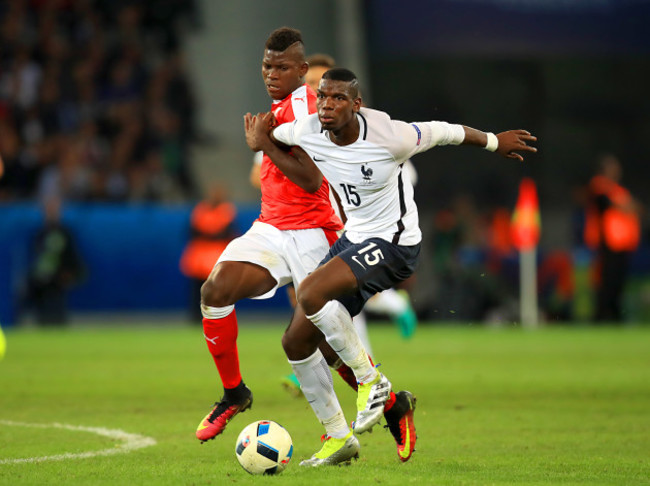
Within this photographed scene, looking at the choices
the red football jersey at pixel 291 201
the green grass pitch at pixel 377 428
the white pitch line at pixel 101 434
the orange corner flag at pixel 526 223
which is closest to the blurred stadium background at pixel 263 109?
the orange corner flag at pixel 526 223

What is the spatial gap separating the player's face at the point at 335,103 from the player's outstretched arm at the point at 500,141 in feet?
2.29

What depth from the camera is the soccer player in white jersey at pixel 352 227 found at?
5.62 metres

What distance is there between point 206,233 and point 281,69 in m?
10.5

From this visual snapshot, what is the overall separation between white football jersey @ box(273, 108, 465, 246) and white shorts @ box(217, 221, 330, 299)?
0.56 metres

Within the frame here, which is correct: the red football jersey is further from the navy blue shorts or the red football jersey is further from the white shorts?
the navy blue shorts

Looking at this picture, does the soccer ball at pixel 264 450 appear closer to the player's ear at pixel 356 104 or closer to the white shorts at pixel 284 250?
the white shorts at pixel 284 250

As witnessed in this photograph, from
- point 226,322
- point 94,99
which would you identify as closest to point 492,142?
point 226,322

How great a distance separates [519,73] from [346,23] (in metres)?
3.33

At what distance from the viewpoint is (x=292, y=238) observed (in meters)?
6.46

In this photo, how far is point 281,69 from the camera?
6543mm

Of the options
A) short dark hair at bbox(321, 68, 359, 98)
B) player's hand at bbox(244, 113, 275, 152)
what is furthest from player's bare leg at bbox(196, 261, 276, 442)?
short dark hair at bbox(321, 68, 359, 98)

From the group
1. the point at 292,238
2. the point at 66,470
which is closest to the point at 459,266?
the point at 292,238

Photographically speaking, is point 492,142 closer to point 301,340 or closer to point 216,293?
point 301,340

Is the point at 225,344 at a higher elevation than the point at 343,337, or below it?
below
